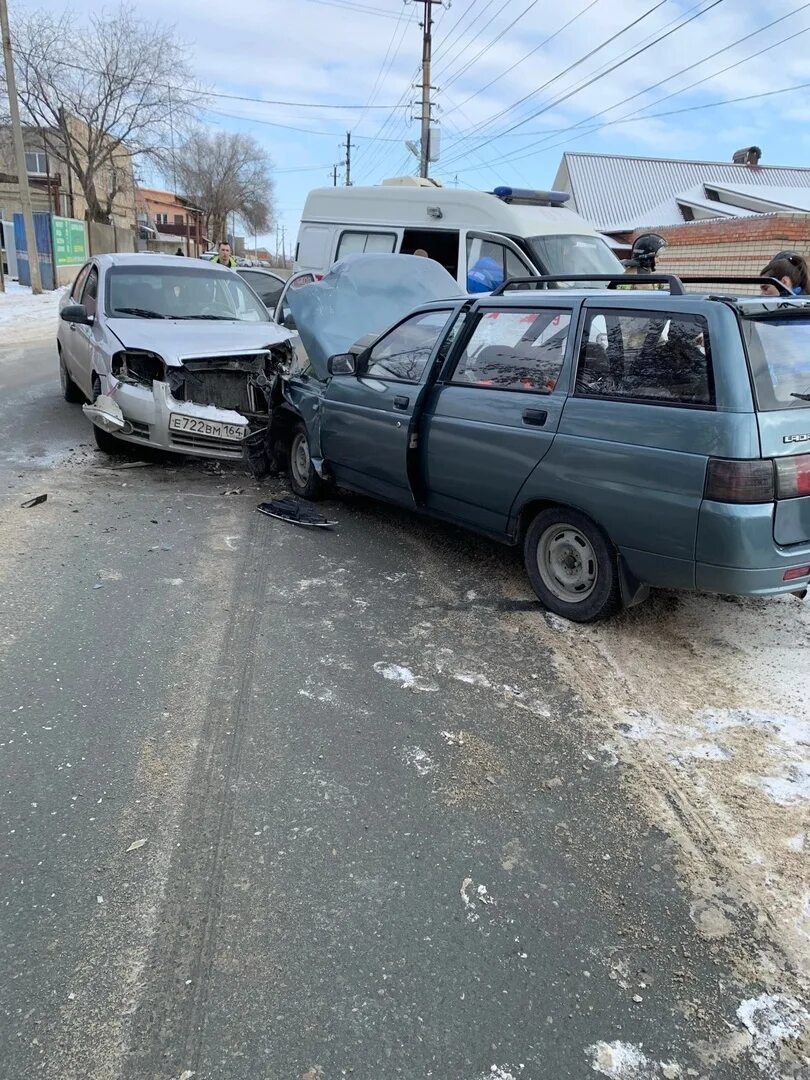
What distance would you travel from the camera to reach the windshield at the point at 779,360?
3582mm

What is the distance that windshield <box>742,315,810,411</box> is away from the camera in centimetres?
358

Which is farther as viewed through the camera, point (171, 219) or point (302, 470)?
point (171, 219)

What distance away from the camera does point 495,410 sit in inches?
181

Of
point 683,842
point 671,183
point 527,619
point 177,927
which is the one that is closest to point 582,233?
point 527,619

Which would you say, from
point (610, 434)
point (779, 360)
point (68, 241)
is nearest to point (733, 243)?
point (779, 360)

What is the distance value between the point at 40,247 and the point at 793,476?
33.1 meters

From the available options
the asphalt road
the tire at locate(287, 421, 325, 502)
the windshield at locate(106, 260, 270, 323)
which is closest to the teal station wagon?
the asphalt road

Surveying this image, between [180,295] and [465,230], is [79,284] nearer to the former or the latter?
[180,295]

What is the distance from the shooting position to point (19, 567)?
4.88m

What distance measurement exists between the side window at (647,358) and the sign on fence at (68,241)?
30817mm

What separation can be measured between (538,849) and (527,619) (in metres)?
1.88

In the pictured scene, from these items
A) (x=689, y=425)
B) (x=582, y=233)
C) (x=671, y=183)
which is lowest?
(x=689, y=425)

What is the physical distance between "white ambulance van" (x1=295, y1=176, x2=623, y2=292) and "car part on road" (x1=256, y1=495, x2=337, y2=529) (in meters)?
4.65

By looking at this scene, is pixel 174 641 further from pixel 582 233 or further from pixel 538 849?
pixel 582 233
